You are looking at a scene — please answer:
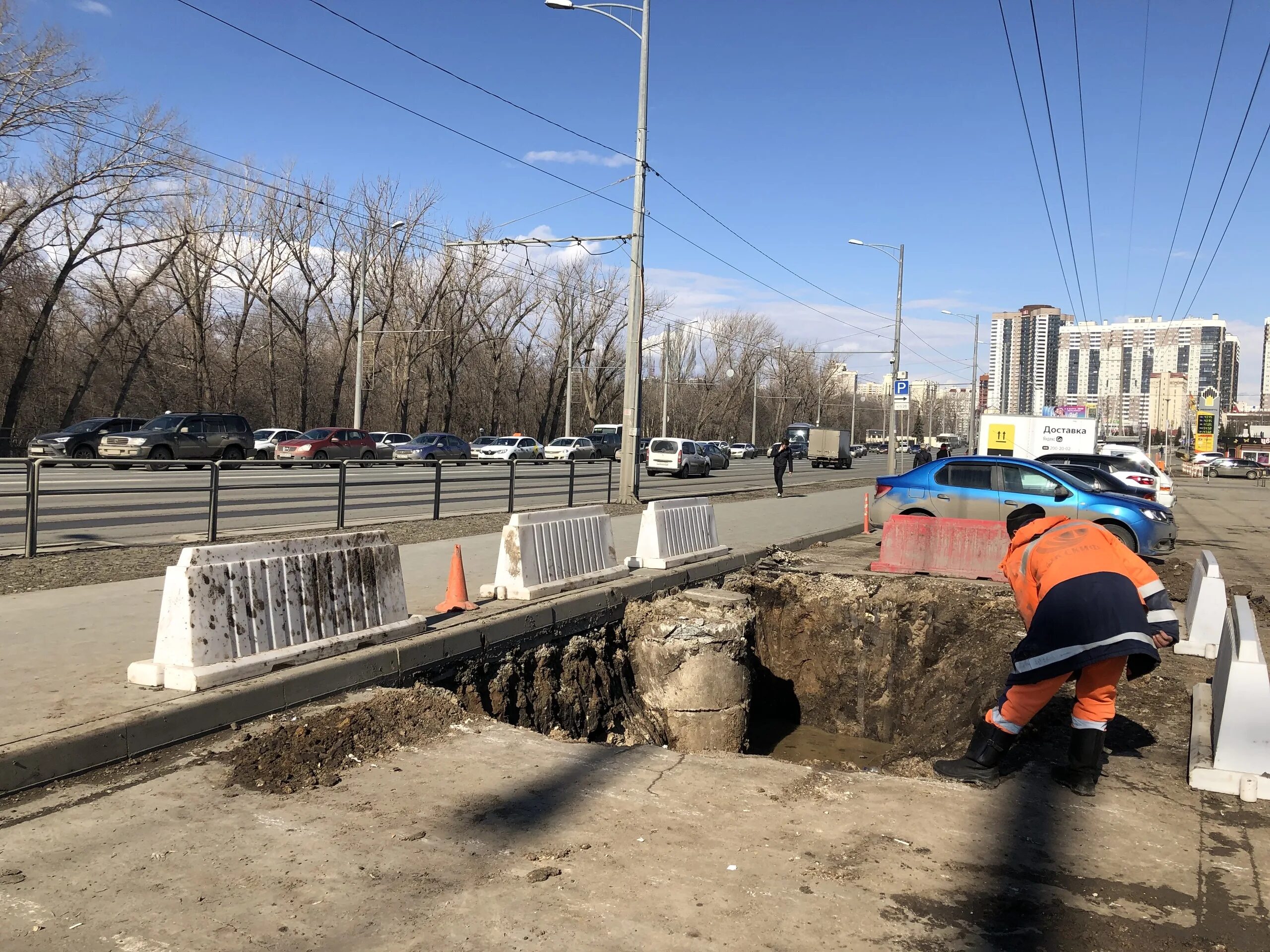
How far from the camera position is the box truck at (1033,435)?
33312mm

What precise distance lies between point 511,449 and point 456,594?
131ft

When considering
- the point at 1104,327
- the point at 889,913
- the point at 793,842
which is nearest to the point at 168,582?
the point at 793,842

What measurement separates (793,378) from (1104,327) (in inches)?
2902

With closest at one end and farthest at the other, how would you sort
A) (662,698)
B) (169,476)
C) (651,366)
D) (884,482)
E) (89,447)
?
(662,698) → (169,476) → (884,482) → (89,447) → (651,366)

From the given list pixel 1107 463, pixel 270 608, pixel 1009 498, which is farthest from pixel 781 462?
pixel 270 608

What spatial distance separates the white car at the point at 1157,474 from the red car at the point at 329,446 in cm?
2484

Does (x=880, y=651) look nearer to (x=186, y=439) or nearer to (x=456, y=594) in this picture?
(x=456, y=594)

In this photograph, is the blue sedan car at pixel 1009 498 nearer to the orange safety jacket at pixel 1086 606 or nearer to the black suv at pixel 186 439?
the orange safety jacket at pixel 1086 606

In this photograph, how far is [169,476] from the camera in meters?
12.6

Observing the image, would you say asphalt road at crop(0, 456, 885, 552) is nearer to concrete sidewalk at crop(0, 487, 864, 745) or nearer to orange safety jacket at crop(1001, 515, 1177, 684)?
concrete sidewalk at crop(0, 487, 864, 745)

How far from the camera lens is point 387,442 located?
4691 centimetres

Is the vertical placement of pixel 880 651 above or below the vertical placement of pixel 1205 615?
below

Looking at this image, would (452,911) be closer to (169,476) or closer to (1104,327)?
(169,476)

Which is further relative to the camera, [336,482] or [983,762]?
[336,482]
